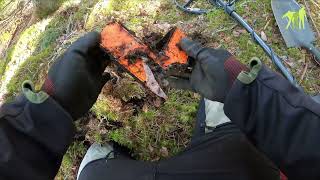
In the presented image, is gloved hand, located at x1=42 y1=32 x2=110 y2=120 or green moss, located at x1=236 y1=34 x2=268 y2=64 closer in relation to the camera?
gloved hand, located at x1=42 y1=32 x2=110 y2=120

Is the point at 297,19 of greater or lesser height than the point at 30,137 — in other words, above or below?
below

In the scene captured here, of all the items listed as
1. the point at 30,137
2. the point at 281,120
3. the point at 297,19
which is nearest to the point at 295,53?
the point at 297,19

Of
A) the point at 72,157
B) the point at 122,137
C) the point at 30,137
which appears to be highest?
the point at 30,137

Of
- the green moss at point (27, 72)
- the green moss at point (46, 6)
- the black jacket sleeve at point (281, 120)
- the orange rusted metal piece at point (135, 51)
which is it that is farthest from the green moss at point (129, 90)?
the green moss at point (46, 6)

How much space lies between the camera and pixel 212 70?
1.99m

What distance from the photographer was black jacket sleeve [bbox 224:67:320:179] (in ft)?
5.59

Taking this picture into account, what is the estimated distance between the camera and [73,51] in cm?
203

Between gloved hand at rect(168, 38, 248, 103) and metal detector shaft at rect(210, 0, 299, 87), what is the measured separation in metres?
1.30

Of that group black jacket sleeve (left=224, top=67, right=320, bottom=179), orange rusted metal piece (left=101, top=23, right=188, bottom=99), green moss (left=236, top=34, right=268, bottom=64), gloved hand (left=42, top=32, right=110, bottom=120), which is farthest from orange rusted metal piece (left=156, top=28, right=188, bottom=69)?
green moss (left=236, top=34, right=268, bottom=64)

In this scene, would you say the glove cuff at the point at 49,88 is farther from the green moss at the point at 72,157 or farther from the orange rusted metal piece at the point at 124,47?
the green moss at the point at 72,157

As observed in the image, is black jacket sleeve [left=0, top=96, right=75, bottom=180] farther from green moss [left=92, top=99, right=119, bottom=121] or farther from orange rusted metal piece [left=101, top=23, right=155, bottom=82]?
green moss [left=92, top=99, right=119, bottom=121]

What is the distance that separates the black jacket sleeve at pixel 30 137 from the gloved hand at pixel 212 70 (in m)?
0.73

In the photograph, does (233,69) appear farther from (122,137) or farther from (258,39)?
(258,39)

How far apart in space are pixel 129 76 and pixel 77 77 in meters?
1.27
